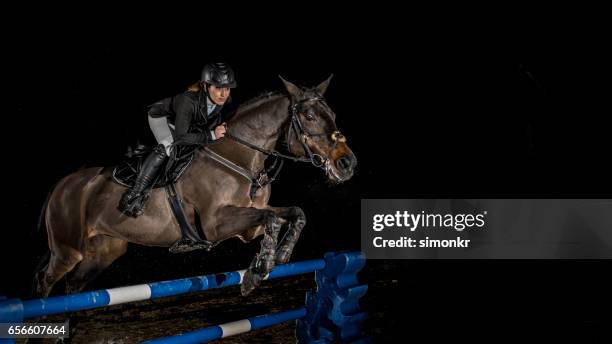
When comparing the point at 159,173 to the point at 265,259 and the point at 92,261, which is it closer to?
the point at 265,259

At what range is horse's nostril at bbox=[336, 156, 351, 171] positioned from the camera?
3.52 m

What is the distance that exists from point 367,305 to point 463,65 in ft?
40.8

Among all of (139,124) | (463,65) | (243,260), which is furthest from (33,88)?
(463,65)

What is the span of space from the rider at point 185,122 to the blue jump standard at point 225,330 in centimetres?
101

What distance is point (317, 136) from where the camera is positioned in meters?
3.68

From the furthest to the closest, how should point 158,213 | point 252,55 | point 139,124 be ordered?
point 252,55 → point 139,124 → point 158,213

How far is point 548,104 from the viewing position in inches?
602

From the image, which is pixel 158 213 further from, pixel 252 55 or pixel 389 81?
pixel 389 81

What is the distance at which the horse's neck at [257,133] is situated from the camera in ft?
13.0

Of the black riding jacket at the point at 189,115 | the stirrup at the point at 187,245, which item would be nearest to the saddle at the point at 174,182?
the stirrup at the point at 187,245

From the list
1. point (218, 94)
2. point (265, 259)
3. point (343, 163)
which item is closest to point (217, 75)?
point (218, 94)

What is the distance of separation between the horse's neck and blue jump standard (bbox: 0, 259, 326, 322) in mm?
811

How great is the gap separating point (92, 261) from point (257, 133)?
5.81 feet

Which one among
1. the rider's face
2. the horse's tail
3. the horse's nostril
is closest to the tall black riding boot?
the rider's face
